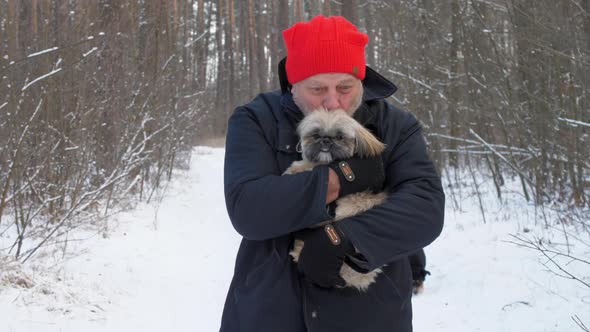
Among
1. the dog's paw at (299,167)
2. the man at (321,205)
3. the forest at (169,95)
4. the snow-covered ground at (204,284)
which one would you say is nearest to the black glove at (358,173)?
the man at (321,205)

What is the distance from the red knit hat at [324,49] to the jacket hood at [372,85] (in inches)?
2.5

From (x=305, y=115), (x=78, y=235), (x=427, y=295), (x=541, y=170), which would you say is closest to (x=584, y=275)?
(x=427, y=295)

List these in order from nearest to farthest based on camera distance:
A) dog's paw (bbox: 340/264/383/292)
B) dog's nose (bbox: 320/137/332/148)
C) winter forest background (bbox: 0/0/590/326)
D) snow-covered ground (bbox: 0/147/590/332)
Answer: dog's paw (bbox: 340/264/383/292) < dog's nose (bbox: 320/137/332/148) < snow-covered ground (bbox: 0/147/590/332) < winter forest background (bbox: 0/0/590/326)

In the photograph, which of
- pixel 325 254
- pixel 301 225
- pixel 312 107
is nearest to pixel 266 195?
pixel 301 225

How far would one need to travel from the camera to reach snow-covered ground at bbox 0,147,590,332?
4.78 metres

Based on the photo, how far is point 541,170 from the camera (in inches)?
334

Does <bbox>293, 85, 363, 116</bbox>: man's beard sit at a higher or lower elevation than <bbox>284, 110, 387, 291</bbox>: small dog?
higher

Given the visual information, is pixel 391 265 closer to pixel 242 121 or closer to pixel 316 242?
pixel 316 242

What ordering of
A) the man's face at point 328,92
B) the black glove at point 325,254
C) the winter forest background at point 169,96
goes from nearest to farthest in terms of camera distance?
the black glove at point 325,254
the man's face at point 328,92
the winter forest background at point 169,96

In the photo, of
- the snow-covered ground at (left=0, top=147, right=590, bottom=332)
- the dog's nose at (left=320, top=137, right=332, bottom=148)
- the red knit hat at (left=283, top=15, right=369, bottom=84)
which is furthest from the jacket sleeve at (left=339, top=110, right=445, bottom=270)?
the snow-covered ground at (left=0, top=147, right=590, bottom=332)

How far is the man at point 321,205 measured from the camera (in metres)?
1.85

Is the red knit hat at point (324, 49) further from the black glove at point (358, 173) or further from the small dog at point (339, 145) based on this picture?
the black glove at point (358, 173)

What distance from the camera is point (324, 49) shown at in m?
2.17

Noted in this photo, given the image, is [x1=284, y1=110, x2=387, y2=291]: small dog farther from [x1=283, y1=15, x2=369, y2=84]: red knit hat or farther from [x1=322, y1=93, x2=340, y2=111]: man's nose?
[x1=283, y1=15, x2=369, y2=84]: red knit hat
